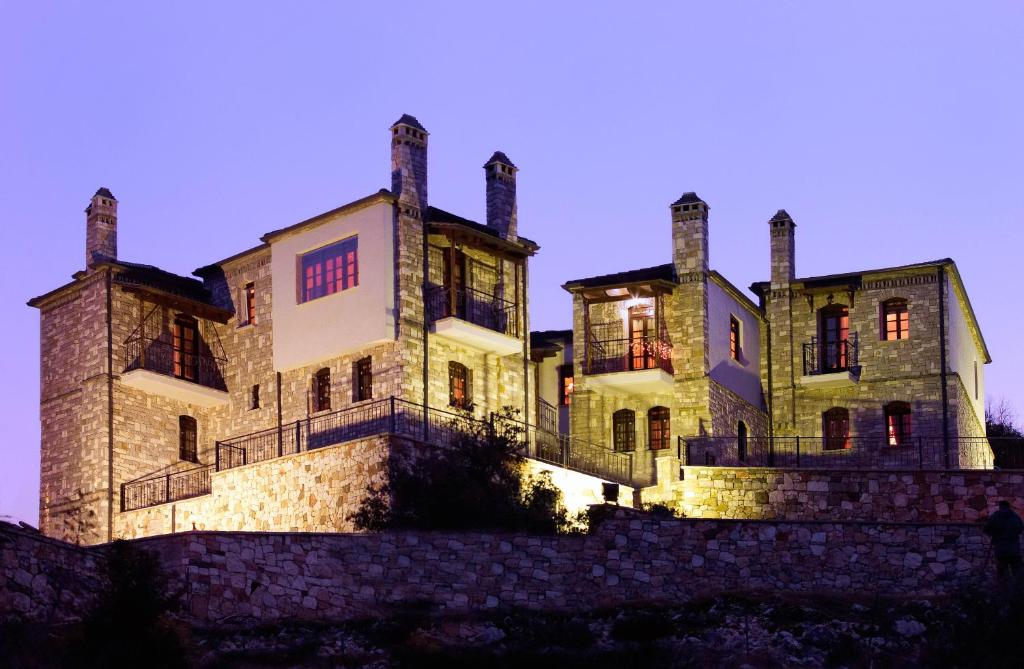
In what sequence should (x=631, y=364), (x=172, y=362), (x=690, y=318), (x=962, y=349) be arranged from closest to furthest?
(x=172, y=362) < (x=690, y=318) < (x=631, y=364) < (x=962, y=349)

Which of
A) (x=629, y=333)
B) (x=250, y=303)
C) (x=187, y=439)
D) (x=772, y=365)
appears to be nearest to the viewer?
(x=187, y=439)

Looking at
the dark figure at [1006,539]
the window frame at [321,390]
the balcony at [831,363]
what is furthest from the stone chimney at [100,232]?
the dark figure at [1006,539]

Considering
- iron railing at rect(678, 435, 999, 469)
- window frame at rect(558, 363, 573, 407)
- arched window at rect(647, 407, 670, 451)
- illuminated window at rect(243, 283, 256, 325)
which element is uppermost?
illuminated window at rect(243, 283, 256, 325)

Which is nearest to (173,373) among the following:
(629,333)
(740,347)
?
(629,333)

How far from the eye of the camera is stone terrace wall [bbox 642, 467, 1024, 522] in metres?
41.4

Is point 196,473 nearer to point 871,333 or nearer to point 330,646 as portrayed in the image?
point 330,646

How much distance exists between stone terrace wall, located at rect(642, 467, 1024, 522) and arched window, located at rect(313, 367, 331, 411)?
8675mm

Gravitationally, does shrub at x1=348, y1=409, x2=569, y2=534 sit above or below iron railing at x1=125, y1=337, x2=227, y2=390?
below

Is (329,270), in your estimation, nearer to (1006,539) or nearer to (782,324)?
(782,324)

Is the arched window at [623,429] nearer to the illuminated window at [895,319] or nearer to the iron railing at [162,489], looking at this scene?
the illuminated window at [895,319]

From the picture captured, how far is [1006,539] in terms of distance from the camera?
31719 millimetres

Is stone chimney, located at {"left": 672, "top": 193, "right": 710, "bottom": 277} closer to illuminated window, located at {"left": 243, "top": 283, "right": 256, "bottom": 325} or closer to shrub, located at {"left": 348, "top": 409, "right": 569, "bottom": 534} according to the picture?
shrub, located at {"left": 348, "top": 409, "right": 569, "bottom": 534}

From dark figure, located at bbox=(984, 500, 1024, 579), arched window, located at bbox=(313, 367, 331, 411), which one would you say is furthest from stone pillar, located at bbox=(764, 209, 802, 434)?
dark figure, located at bbox=(984, 500, 1024, 579)

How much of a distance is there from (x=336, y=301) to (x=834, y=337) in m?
15.2
